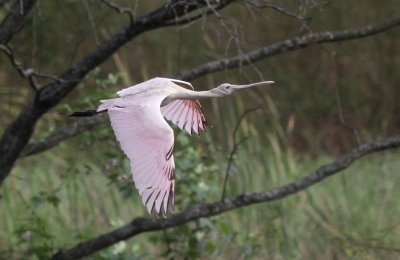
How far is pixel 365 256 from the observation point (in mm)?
7273

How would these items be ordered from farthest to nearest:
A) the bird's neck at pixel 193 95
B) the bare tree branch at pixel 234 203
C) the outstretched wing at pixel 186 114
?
the bare tree branch at pixel 234 203
the outstretched wing at pixel 186 114
the bird's neck at pixel 193 95

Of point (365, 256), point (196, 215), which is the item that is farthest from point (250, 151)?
point (196, 215)

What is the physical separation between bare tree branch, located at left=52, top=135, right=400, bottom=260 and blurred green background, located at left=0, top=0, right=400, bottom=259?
0.33 m

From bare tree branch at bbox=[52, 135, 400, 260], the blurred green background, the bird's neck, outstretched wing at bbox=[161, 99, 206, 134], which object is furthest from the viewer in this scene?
the blurred green background

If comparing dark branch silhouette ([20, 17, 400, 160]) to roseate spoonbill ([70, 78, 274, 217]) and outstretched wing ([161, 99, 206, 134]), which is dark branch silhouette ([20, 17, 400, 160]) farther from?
roseate spoonbill ([70, 78, 274, 217])

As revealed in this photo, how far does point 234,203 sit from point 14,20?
4.10 ft

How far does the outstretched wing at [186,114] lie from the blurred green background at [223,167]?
11.6 inches

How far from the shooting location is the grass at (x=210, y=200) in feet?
22.2

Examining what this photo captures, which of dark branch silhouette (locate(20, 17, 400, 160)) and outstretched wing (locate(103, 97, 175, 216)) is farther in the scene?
dark branch silhouette (locate(20, 17, 400, 160))

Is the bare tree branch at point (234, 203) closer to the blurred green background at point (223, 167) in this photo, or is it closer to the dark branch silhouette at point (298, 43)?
the blurred green background at point (223, 167)

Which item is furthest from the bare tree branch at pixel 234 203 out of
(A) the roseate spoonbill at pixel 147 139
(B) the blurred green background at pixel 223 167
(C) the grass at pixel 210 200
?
(A) the roseate spoonbill at pixel 147 139

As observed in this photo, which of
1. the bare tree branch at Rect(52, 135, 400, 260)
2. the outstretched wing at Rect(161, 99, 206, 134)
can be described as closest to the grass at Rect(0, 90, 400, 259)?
the bare tree branch at Rect(52, 135, 400, 260)

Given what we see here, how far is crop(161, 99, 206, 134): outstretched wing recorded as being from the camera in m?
5.52

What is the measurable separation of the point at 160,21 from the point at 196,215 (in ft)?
2.98
